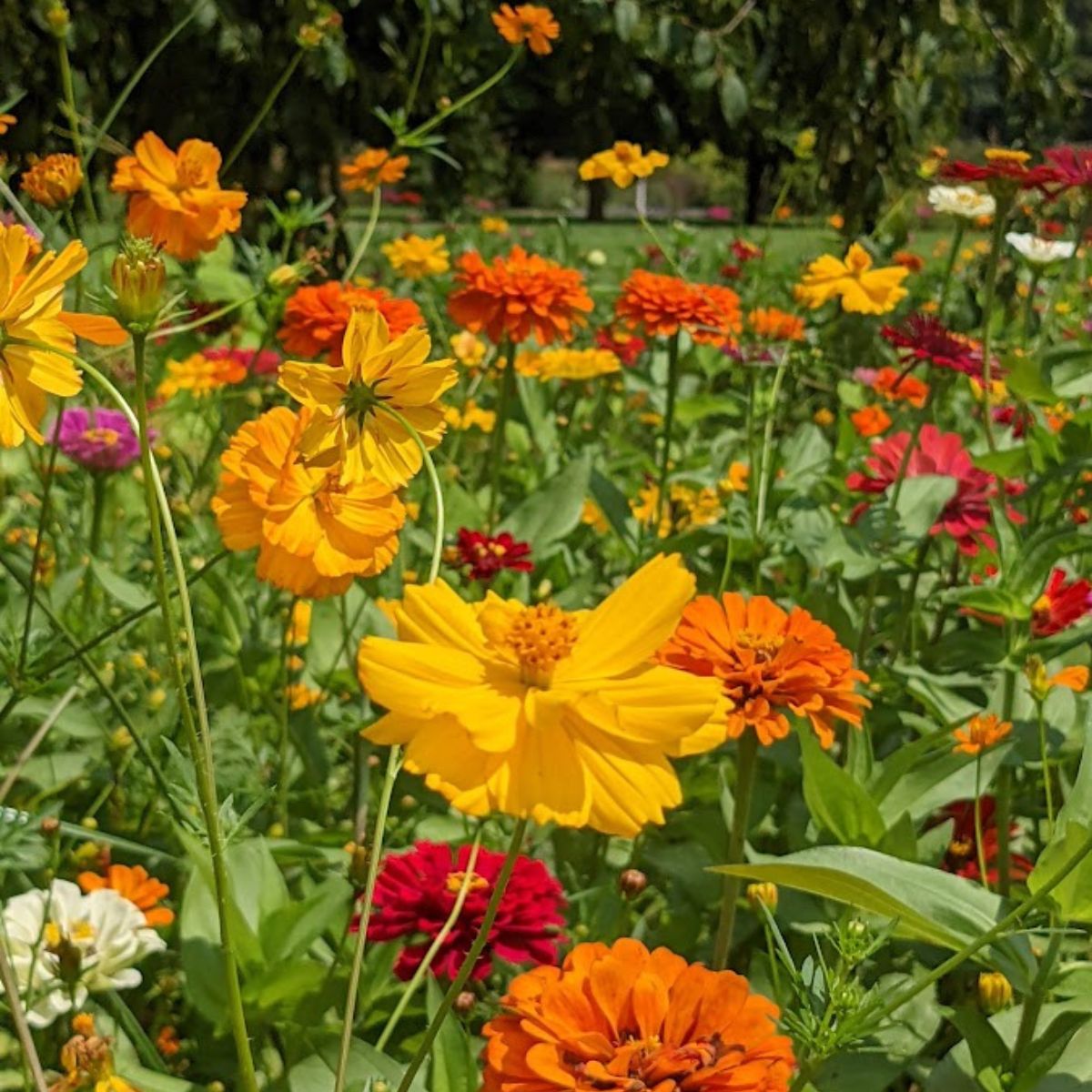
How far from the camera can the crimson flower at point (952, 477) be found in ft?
3.53

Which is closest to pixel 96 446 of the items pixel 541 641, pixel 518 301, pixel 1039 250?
pixel 518 301

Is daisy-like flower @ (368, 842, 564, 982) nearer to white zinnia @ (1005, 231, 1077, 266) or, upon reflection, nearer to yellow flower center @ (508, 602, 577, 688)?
yellow flower center @ (508, 602, 577, 688)

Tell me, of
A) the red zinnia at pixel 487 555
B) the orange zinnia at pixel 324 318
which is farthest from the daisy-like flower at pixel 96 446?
the red zinnia at pixel 487 555

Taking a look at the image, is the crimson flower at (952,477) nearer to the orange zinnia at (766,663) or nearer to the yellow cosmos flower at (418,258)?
the orange zinnia at (766,663)

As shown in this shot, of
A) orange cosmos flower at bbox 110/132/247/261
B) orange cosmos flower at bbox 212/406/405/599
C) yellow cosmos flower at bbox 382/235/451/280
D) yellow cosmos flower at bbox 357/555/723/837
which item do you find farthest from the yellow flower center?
yellow cosmos flower at bbox 382/235/451/280

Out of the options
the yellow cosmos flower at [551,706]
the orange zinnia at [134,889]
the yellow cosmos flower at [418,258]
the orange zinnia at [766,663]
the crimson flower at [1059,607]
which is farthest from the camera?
the yellow cosmos flower at [418,258]

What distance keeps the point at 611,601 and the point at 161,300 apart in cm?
17

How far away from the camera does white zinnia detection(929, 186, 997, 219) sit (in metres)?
1.22

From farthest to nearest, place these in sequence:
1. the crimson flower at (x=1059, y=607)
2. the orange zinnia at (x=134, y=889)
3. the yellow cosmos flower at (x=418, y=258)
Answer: the yellow cosmos flower at (x=418, y=258) → the crimson flower at (x=1059, y=607) → the orange zinnia at (x=134, y=889)

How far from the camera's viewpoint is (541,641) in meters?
0.37

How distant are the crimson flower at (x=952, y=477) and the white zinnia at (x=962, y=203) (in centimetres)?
20

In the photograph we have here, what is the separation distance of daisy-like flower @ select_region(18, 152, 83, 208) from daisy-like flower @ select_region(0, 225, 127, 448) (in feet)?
1.06

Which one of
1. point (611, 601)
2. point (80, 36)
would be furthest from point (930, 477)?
point (80, 36)

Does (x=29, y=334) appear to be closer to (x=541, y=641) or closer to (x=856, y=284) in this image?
(x=541, y=641)
